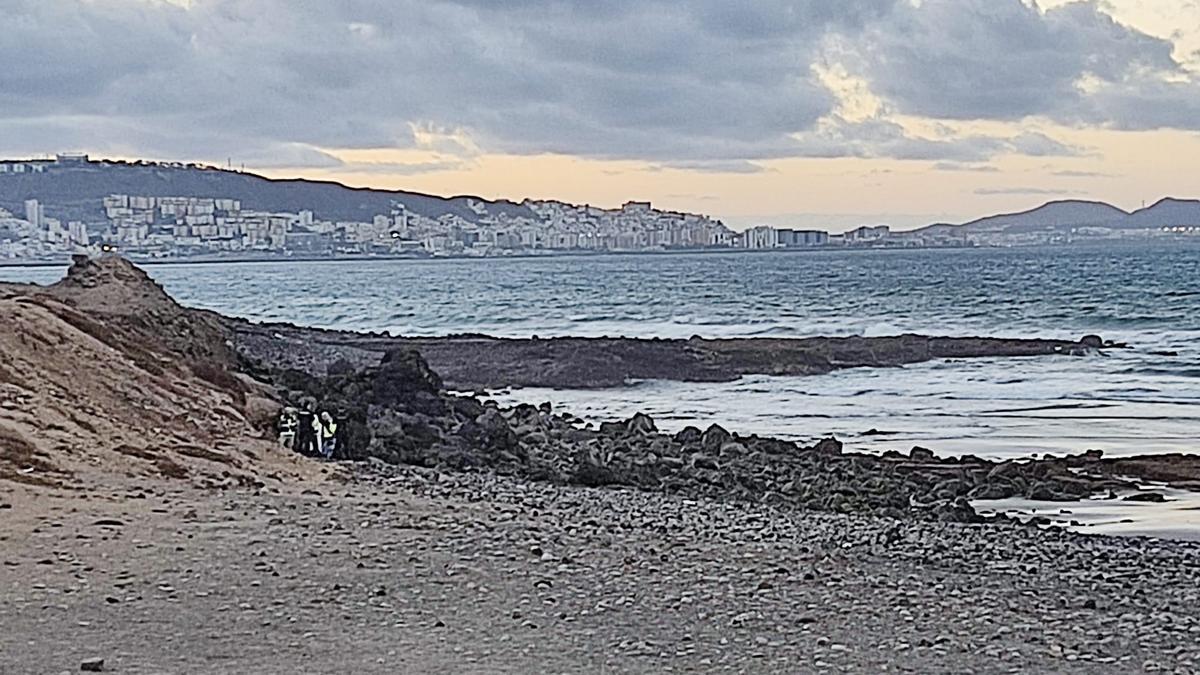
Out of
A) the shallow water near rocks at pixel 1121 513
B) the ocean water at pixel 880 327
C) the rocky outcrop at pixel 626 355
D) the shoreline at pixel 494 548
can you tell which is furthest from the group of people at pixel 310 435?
the rocky outcrop at pixel 626 355

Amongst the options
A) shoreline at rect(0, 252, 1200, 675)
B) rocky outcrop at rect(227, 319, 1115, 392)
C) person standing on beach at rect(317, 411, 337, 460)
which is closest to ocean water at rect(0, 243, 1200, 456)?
rocky outcrop at rect(227, 319, 1115, 392)

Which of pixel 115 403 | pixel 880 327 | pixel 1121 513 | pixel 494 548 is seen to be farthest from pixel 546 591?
pixel 880 327

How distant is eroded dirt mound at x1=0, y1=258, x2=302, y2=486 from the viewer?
14.3m

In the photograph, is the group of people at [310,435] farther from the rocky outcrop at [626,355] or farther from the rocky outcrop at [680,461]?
the rocky outcrop at [626,355]

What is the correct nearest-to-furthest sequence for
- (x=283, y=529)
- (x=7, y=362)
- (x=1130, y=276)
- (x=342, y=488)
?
1. (x=283, y=529)
2. (x=342, y=488)
3. (x=7, y=362)
4. (x=1130, y=276)

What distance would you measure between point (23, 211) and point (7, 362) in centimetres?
15381

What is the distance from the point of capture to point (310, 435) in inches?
679

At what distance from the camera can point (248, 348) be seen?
37031mm

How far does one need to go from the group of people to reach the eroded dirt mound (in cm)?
27

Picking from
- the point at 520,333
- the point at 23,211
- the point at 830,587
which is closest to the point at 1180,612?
the point at 830,587

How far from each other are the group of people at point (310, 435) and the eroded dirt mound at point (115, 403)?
10.6 inches

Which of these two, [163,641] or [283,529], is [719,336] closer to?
[283,529]

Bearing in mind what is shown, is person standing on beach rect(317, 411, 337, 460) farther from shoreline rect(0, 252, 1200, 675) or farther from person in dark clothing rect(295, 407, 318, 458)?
shoreline rect(0, 252, 1200, 675)

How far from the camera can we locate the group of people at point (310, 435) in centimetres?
1712
